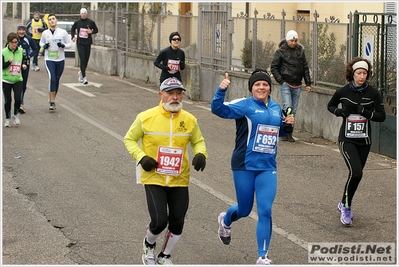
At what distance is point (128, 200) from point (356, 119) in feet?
9.25

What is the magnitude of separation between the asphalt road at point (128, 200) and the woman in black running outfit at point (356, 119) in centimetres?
52

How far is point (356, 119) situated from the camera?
9250mm

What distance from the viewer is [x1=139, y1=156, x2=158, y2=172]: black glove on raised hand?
279 inches

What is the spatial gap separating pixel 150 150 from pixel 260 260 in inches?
52.1

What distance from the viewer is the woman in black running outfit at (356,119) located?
30.0ft

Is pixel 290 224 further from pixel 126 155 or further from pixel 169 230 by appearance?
pixel 126 155

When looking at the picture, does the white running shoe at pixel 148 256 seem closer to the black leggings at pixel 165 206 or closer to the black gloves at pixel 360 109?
the black leggings at pixel 165 206

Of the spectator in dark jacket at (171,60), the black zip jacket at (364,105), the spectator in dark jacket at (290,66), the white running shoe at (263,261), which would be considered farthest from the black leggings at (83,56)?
the white running shoe at (263,261)

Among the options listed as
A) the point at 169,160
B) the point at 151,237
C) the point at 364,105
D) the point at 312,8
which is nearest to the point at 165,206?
the point at 151,237

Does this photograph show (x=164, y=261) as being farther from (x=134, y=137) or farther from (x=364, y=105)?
(x=364, y=105)

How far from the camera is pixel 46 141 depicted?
46.4 feet

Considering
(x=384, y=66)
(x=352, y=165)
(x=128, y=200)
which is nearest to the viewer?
(x=352, y=165)

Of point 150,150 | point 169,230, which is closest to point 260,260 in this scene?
point 169,230

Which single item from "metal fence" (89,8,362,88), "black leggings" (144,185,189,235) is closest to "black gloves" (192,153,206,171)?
"black leggings" (144,185,189,235)
